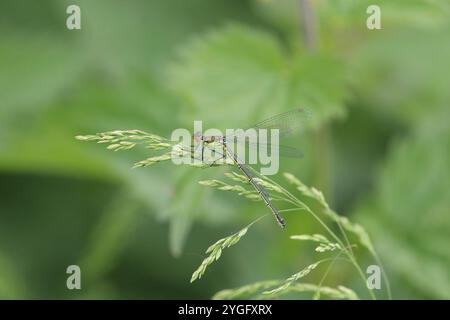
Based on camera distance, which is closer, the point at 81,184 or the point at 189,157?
the point at 189,157

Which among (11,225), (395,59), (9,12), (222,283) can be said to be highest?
(9,12)

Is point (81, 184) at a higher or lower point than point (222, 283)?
higher

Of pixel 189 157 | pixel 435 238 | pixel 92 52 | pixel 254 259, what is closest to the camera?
pixel 189 157

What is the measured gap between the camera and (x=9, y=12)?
3748mm

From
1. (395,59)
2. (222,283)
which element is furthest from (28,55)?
(395,59)

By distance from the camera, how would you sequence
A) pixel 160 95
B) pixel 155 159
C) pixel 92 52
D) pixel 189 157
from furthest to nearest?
pixel 92 52 < pixel 160 95 < pixel 189 157 < pixel 155 159

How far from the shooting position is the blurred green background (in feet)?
7.15

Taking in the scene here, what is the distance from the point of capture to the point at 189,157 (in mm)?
1565

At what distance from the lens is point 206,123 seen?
207cm

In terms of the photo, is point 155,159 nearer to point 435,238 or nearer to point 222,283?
point 435,238

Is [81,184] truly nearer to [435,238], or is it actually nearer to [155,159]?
[435,238]

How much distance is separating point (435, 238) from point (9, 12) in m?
2.45

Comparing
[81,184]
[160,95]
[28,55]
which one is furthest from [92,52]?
[160,95]

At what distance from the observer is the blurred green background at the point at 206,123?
218 centimetres
